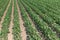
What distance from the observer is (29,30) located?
1706 cm

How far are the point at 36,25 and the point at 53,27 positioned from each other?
5.90ft

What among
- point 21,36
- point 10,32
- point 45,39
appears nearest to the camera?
point 45,39

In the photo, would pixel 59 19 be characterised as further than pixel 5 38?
Yes

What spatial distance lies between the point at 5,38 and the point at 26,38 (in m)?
1.53

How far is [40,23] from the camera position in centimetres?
1862

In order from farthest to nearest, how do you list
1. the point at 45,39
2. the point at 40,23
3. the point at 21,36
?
the point at 40,23 → the point at 21,36 → the point at 45,39

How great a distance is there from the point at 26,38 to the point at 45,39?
148 cm

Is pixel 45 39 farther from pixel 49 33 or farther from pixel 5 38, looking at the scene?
pixel 5 38

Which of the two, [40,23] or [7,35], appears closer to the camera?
[7,35]

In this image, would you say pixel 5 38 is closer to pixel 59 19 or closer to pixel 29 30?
pixel 29 30

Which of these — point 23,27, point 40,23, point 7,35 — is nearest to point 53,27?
point 40,23

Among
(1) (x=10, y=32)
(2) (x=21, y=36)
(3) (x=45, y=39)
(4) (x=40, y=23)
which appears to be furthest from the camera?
(4) (x=40, y=23)

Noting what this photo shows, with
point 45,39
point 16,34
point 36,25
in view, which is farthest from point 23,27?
point 45,39

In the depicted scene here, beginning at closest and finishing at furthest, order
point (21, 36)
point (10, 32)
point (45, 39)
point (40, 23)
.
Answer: point (45, 39) → point (21, 36) → point (10, 32) → point (40, 23)
